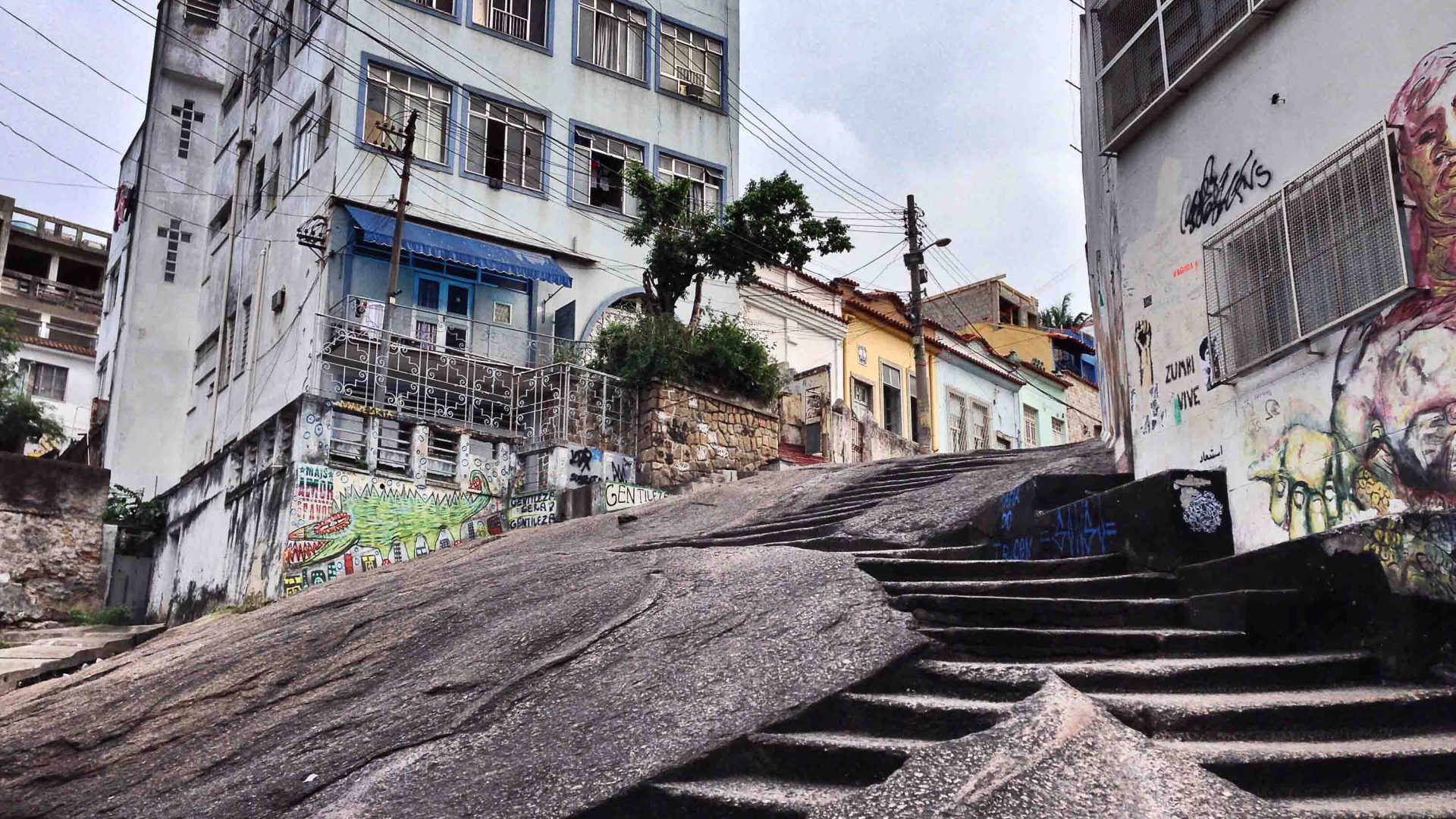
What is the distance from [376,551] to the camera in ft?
50.0

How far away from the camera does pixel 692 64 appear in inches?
954

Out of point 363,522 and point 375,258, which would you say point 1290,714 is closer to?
A: point 363,522

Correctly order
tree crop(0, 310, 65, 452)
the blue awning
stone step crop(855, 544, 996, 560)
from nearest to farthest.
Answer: stone step crop(855, 544, 996, 560) < the blue awning < tree crop(0, 310, 65, 452)

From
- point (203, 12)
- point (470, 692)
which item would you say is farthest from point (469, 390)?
point (203, 12)

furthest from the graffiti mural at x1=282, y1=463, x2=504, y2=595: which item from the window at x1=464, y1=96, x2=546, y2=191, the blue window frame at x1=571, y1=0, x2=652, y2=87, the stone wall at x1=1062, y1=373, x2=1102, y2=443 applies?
the stone wall at x1=1062, y1=373, x2=1102, y2=443

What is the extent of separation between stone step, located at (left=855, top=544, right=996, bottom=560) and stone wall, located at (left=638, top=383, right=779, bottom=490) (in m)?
9.01

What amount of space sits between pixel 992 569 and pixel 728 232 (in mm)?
12142

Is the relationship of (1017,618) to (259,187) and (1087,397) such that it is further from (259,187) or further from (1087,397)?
(1087,397)

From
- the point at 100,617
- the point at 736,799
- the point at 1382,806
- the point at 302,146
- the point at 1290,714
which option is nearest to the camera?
the point at 1382,806

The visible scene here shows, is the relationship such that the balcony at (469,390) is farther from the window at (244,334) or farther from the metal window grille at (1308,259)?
the metal window grille at (1308,259)

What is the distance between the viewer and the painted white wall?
625 centimetres

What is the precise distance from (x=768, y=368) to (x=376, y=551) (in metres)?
6.78

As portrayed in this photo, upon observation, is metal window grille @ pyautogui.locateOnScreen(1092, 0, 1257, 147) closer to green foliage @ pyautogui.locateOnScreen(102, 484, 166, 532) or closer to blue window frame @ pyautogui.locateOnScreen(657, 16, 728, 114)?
blue window frame @ pyautogui.locateOnScreen(657, 16, 728, 114)

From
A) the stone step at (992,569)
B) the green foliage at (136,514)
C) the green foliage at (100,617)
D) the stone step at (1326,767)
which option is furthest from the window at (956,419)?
the stone step at (1326,767)
